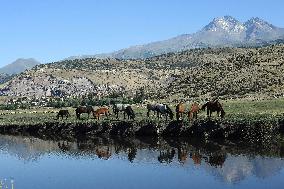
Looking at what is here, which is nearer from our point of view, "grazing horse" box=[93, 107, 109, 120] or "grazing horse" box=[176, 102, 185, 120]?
"grazing horse" box=[176, 102, 185, 120]

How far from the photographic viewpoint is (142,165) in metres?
49.3

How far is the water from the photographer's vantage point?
40.8m

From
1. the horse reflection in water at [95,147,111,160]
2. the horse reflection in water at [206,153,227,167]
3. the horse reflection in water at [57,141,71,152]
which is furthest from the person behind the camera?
the horse reflection in water at [57,141,71,152]

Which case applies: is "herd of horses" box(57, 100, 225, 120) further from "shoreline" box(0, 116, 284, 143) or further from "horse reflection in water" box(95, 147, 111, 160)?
"horse reflection in water" box(95, 147, 111, 160)

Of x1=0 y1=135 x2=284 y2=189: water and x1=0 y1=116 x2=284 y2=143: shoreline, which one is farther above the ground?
x1=0 y1=116 x2=284 y2=143: shoreline

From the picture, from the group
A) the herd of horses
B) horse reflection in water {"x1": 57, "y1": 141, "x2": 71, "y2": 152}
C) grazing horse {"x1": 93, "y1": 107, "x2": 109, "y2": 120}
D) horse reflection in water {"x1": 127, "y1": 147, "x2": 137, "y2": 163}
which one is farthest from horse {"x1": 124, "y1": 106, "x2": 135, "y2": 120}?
horse reflection in water {"x1": 127, "y1": 147, "x2": 137, "y2": 163}

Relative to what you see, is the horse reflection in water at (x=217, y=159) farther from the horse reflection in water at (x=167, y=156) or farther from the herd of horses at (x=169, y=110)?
the herd of horses at (x=169, y=110)

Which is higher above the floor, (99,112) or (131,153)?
(99,112)

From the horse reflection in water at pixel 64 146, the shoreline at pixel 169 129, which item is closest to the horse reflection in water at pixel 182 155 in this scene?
the shoreline at pixel 169 129

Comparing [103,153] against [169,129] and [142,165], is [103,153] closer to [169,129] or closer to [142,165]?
[169,129]

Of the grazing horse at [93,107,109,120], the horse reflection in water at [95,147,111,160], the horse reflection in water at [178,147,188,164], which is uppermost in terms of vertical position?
the grazing horse at [93,107,109,120]

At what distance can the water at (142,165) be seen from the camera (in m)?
40.8

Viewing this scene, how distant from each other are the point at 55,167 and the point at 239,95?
61911 mm

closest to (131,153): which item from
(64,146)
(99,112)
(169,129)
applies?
(169,129)
